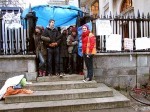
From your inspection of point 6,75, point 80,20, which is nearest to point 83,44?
point 80,20

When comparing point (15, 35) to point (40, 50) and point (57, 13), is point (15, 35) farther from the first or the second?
point (57, 13)

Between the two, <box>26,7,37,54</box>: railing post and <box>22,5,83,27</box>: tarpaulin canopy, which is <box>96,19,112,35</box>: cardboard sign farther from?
<box>26,7,37,54</box>: railing post

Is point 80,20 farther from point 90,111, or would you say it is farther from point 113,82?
point 90,111

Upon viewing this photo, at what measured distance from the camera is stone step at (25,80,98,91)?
7.89 metres

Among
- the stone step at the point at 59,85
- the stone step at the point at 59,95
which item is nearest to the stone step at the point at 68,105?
the stone step at the point at 59,95

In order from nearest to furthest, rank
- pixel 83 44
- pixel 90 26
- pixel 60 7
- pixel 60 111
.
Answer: pixel 60 111 → pixel 83 44 → pixel 90 26 → pixel 60 7

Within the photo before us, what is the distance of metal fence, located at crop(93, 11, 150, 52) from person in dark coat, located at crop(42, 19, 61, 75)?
172cm

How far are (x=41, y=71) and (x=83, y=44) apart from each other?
6.45ft

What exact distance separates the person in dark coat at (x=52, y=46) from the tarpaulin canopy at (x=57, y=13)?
1.32 m

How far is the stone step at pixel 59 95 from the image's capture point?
7.13 metres

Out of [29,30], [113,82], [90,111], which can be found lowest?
[90,111]

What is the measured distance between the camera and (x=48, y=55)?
28.4ft

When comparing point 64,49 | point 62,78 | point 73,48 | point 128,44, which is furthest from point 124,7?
point 62,78

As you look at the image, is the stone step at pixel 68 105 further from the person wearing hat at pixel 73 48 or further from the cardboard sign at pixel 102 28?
the cardboard sign at pixel 102 28
